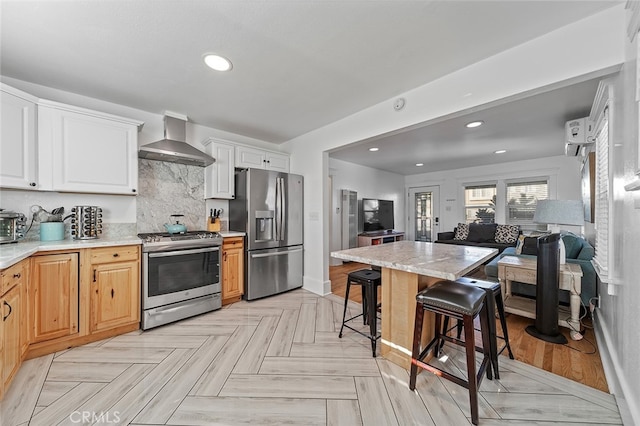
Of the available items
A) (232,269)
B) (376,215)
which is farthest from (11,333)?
(376,215)

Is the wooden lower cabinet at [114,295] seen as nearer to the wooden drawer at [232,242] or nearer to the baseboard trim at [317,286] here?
the wooden drawer at [232,242]

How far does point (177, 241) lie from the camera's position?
8.65ft

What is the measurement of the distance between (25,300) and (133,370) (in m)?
0.96

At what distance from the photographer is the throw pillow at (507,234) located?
18.0 ft

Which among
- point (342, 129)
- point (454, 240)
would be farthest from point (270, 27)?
point (454, 240)

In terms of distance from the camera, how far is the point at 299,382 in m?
1.73

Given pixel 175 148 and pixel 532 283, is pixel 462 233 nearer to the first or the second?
pixel 532 283

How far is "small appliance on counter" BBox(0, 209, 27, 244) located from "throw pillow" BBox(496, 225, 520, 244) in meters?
7.49

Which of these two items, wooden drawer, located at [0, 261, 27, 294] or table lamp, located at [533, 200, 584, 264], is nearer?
wooden drawer, located at [0, 261, 27, 294]

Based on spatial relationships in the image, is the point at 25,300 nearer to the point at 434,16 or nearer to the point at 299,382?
the point at 299,382

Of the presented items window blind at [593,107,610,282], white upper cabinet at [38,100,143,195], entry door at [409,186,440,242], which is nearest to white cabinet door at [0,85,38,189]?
white upper cabinet at [38,100,143,195]

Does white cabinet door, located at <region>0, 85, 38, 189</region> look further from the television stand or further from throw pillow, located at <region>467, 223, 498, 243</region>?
throw pillow, located at <region>467, 223, 498, 243</region>

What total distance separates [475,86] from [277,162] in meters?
2.71

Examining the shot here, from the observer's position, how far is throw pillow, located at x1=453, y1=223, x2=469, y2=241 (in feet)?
19.7
